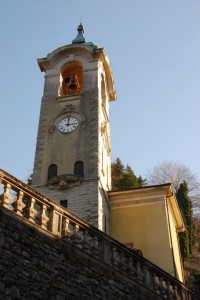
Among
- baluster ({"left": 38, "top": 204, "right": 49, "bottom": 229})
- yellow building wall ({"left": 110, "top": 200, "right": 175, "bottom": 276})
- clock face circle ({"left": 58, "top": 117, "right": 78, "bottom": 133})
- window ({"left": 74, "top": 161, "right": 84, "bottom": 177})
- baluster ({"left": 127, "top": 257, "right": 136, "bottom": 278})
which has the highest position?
clock face circle ({"left": 58, "top": 117, "right": 78, "bottom": 133})

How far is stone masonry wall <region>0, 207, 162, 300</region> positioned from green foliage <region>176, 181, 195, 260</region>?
58.9 ft

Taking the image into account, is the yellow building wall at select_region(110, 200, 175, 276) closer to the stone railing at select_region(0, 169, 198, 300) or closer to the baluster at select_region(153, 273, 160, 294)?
the stone railing at select_region(0, 169, 198, 300)

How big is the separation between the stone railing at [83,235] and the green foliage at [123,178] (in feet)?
62.9

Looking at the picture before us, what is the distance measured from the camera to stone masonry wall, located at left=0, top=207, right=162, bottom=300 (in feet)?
26.0

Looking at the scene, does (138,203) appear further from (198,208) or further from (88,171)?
(198,208)

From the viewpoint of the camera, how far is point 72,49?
2531 cm

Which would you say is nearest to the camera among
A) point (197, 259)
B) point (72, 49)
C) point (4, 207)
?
point (4, 207)

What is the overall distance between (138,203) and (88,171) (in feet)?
9.07

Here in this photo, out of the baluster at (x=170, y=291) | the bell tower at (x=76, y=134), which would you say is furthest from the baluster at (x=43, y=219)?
the bell tower at (x=76, y=134)

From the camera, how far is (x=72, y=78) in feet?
78.8

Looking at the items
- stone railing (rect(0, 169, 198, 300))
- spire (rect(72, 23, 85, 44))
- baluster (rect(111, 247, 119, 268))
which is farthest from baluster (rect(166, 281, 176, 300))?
spire (rect(72, 23, 85, 44))

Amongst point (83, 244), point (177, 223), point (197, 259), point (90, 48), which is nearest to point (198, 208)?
point (197, 259)

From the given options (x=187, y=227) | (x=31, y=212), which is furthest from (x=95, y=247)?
(x=187, y=227)

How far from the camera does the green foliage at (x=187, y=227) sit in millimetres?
27297
